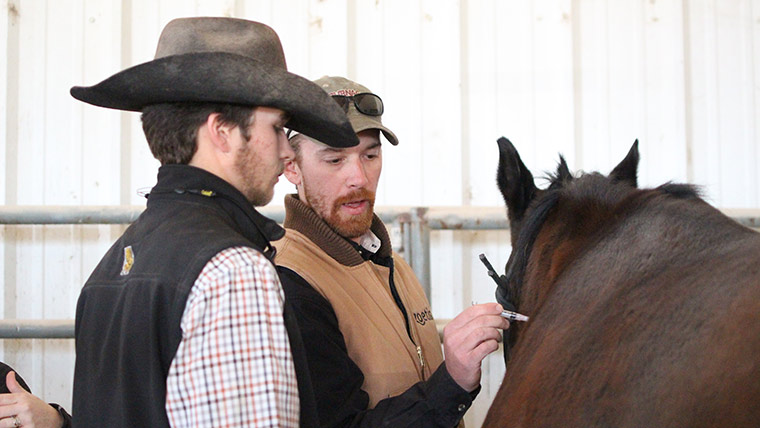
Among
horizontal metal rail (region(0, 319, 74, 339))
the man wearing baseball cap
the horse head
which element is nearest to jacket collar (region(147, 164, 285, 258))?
the man wearing baseball cap

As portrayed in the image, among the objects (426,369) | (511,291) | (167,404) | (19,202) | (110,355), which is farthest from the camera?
(19,202)

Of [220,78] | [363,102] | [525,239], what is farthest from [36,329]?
[220,78]

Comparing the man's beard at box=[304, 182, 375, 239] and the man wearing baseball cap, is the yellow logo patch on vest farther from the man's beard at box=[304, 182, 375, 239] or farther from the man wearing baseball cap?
the man's beard at box=[304, 182, 375, 239]

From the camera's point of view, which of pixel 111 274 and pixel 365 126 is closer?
pixel 111 274

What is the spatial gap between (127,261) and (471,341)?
75cm

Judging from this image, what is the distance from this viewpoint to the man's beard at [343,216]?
6.38ft

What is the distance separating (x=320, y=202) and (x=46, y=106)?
2.34m

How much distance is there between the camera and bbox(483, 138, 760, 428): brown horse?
1.02m

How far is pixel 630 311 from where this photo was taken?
123cm

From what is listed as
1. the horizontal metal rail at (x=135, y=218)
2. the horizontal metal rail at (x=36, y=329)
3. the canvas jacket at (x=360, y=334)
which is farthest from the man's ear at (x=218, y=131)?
the horizontal metal rail at (x=36, y=329)

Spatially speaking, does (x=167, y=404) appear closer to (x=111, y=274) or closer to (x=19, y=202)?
(x=111, y=274)

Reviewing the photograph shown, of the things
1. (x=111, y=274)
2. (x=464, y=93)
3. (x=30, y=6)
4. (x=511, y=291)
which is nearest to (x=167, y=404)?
(x=111, y=274)

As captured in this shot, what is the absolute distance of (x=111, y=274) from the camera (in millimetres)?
1223

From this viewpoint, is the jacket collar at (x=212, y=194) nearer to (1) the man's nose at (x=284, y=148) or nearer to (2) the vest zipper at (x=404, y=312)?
(1) the man's nose at (x=284, y=148)
